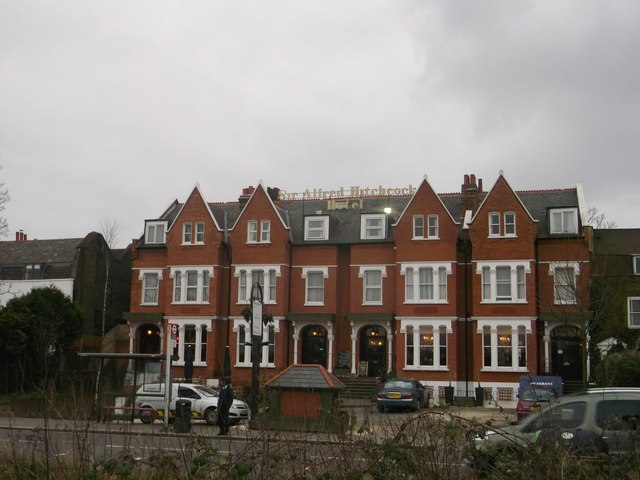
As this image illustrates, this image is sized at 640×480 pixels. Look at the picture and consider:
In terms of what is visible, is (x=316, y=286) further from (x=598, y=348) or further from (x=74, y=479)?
(x=74, y=479)

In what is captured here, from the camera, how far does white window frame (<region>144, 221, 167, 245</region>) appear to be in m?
50.5

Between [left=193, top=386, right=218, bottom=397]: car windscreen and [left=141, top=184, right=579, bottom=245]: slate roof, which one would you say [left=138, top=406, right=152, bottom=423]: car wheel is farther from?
[left=141, top=184, right=579, bottom=245]: slate roof

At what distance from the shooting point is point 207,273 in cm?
4747

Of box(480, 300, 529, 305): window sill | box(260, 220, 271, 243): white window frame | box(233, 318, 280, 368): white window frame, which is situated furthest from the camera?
box(260, 220, 271, 243): white window frame

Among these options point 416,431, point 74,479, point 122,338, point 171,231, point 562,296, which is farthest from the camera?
point 122,338

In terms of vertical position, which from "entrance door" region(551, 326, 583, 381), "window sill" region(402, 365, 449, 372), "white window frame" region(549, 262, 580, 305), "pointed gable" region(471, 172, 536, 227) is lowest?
"window sill" region(402, 365, 449, 372)

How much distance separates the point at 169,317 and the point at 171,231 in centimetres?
538

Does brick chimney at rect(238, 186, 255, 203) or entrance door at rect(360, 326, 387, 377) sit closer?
entrance door at rect(360, 326, 387, 377)

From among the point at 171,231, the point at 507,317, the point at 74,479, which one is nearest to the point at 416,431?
the point at 74,479

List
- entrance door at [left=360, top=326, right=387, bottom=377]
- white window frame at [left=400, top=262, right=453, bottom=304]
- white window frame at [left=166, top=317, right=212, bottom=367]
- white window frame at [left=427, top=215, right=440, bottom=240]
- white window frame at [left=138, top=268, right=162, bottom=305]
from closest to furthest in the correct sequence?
white window frame at [left=400, top=262, right=453, bottom=304], white window frame at [left=427, top=215, right=440, bottom=240], entrance door at [left=360, top=326, right=387, bottom=377], white window frame at [left=166, top=317, right=212, bottom=367], white window frame at [left=138, top=268, right=162, bottom=305]

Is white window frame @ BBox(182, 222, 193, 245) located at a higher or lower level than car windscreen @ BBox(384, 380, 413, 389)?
higher

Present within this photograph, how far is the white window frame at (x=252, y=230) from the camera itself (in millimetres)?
47312

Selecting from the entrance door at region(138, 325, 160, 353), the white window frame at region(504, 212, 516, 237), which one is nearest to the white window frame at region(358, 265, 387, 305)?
the white window frame at region(504, 212, 516, 237)

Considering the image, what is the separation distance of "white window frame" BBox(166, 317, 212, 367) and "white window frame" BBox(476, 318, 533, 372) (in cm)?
1632
